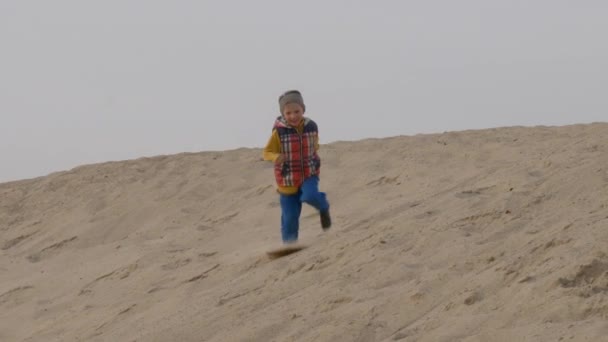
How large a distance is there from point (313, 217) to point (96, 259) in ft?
6.45

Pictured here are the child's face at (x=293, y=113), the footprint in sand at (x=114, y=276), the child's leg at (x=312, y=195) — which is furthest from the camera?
the footprint in sand at (x=114, y=276)

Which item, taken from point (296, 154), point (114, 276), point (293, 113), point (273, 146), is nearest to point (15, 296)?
point (114, 276)

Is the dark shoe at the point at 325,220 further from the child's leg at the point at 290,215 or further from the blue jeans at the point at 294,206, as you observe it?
the child's leg at the point at 290,215

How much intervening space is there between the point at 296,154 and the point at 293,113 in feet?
1.04

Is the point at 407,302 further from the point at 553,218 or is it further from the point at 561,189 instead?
the point at 561,189

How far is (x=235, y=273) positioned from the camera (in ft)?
21.8

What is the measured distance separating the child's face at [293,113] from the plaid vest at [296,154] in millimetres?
64

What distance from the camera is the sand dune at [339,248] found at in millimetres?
4535

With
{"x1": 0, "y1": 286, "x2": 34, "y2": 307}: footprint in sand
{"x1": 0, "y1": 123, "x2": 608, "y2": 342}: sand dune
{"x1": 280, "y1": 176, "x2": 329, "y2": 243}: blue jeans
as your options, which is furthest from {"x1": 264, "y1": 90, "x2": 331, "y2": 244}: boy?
{"x1": 0, "y1": 286, "x2": 34, "y2": 307}: footprint in sand

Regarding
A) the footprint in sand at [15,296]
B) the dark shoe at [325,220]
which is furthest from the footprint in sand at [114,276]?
the dark shoe at [325,220]

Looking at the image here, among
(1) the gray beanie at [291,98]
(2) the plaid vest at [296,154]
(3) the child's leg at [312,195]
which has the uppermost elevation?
(1) the gray beanie at [291,98]

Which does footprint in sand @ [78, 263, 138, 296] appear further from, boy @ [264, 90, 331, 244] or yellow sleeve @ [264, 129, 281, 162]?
yellow sleeve @ [264, 129, 281, 162]

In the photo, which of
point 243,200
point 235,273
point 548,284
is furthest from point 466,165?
point 548,284

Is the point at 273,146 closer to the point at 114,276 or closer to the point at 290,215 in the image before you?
the point at 290,215
